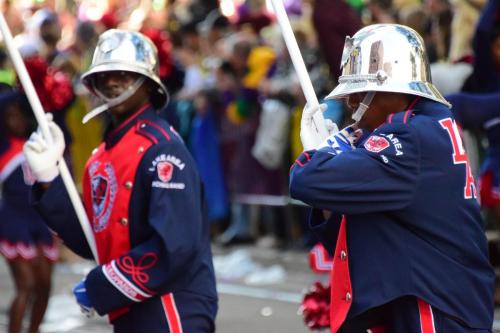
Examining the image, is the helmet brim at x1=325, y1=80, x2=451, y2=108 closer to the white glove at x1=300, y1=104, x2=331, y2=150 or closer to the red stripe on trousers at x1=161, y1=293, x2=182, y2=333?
the white glove at x1=300, y1=104, x2=331, y2=150

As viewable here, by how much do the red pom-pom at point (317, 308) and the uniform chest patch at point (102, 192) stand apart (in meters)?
0.87

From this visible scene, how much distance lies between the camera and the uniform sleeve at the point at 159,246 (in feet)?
16.6

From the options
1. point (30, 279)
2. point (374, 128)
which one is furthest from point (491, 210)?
point (374, 128)

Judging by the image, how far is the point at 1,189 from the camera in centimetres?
867

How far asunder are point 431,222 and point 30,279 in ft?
14.9

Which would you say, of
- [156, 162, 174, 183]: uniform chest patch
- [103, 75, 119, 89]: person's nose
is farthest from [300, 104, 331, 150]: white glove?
[103, 75, 119, 89]: person's nose

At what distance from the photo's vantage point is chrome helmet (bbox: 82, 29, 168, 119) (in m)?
5.47

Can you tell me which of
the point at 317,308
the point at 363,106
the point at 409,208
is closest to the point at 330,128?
the point at 363,106

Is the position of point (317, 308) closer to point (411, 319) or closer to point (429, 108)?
point (411, 319)

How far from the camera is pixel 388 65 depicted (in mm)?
4180

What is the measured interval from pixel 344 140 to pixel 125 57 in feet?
4.70

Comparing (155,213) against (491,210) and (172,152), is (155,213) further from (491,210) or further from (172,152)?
(491,210)

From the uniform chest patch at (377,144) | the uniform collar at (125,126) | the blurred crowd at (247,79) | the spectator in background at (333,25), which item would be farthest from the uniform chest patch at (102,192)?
the spectator in background at (333,25)

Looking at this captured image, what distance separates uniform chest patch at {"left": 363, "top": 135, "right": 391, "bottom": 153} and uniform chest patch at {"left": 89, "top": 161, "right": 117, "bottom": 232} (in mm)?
1430
